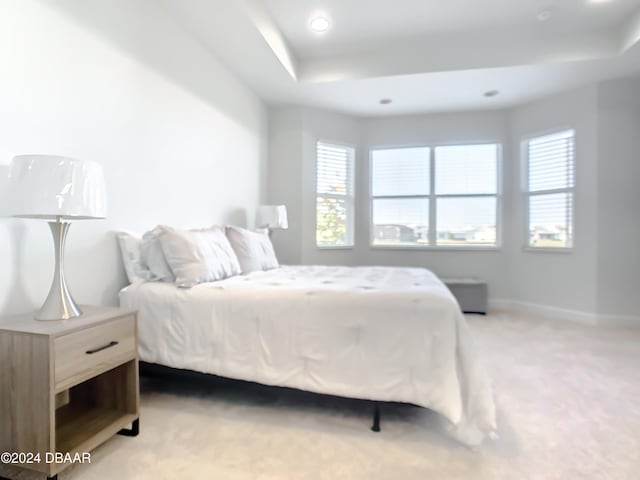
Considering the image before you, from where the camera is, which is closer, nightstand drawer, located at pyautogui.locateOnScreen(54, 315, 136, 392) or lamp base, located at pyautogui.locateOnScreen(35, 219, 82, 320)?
nightstand drawer, located at pyautogui.locateOnScreen(54, 315, 136, 392)

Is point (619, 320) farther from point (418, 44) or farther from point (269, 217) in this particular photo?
point (269, 217)

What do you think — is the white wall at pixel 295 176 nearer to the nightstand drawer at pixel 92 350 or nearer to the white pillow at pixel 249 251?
the white pillow at pixel 249 251

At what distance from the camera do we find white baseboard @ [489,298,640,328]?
3.84 metres

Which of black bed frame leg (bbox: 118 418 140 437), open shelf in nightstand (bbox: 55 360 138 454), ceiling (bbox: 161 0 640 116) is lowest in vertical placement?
black bed frame leg (bbox: 118 418 140 437)

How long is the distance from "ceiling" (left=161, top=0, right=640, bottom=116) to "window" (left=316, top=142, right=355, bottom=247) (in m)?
0.91

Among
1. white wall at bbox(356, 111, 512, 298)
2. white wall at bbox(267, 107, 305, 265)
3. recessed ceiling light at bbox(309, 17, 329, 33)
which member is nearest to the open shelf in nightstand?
white wall at bbox(267, 107, 305, 265)

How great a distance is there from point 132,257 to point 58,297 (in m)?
0.75

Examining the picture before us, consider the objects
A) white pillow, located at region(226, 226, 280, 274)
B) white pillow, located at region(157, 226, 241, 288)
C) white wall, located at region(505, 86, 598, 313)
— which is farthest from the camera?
white wall, located at region(505, 86, 598, 313)

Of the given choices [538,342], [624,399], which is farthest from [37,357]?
[538,342]

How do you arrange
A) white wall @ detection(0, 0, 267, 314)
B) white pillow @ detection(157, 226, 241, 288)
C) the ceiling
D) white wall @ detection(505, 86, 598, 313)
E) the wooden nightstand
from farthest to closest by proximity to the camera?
white wall @ detection(505, 86, 598, 313) → the ceiling → white pillow @ detection(157, 226, 241, 288) → white wall @ detection(0, 0, 267, 314) → the wooden nightstand

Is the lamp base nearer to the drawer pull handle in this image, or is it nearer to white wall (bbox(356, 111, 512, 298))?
the drawer pull handle

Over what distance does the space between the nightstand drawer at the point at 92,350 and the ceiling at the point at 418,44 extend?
2.36 m

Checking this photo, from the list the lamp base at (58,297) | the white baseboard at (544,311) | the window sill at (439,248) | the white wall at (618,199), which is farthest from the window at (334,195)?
the lamp base at (58,297)

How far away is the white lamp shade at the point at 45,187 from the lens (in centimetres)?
133
